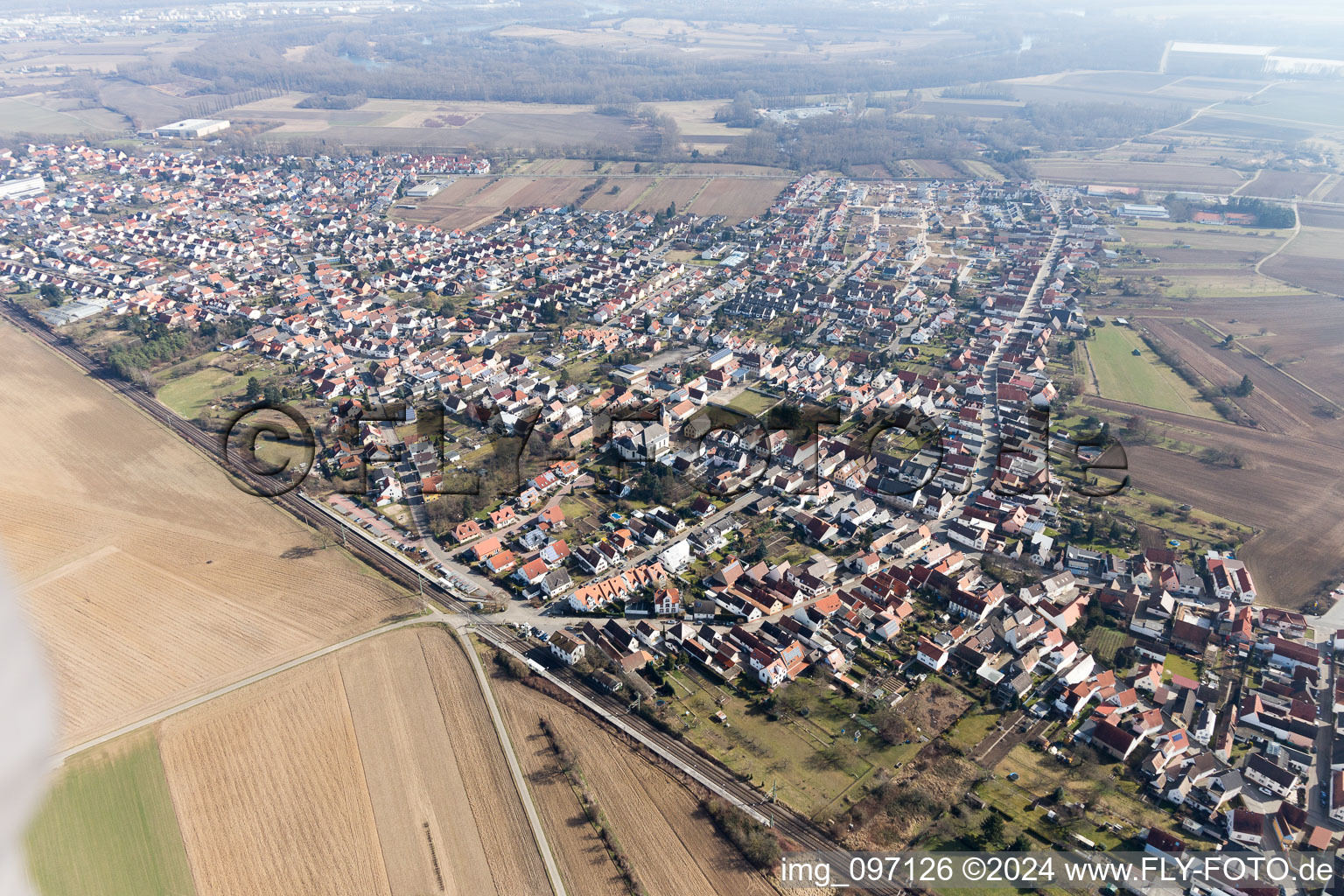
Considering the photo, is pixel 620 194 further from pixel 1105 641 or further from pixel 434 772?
pixel 434 772

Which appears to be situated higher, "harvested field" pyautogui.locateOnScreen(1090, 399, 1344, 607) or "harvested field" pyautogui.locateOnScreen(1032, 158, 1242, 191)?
"harvested field" pyautogui.locateOnScreen(1032, 158, 1242, 191)

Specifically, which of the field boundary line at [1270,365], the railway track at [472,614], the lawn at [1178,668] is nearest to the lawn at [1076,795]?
the railway track at [472,614]

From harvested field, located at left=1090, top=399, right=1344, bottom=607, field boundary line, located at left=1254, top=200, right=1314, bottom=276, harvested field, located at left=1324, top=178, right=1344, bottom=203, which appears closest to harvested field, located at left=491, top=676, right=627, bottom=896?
harvested field, located at left=1090, top=399, right=1344, bottom=607

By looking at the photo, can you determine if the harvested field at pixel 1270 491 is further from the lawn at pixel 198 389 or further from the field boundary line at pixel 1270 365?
the lawn at pixel 198 389

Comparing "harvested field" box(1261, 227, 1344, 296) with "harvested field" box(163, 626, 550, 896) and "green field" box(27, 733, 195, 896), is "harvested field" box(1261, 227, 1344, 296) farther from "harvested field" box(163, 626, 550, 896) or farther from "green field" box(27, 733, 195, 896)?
"green field" box(27, 733, 195, 896)

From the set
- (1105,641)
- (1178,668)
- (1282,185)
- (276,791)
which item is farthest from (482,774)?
(1282,185)
